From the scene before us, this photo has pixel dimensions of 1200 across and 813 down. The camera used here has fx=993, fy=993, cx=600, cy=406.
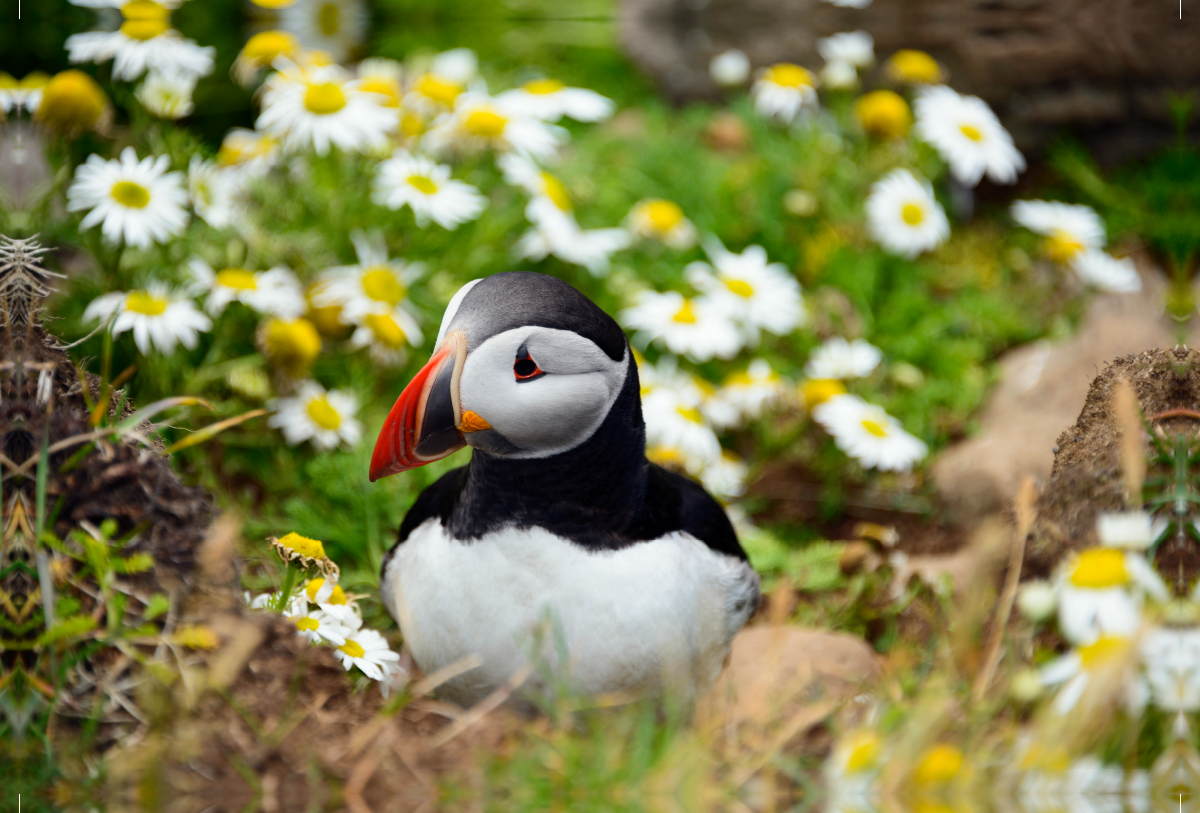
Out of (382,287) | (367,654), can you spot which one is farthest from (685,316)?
(367,654)

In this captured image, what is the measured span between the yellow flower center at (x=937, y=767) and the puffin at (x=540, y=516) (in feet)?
1.91

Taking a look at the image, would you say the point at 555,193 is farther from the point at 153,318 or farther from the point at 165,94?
the point at 153,318

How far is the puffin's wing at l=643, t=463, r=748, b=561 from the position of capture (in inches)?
101

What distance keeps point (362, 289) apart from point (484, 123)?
98cm

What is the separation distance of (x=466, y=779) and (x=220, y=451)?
85.5 inches

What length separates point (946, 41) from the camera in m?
5.88

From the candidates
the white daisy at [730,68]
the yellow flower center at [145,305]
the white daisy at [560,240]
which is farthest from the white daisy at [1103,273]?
the yellow flower center at [145,305]

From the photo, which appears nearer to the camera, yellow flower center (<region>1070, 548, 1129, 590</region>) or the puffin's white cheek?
yellow flower center (<region>1070, 548, 1129, 590</region>)

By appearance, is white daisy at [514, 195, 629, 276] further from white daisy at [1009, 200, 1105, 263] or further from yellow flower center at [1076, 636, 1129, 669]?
yellow flower center at [1076, 636, 1129, 669]

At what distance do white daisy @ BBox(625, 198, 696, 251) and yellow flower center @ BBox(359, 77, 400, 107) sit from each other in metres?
1.30

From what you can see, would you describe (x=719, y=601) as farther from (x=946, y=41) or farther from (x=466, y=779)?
(x=946, y=41)

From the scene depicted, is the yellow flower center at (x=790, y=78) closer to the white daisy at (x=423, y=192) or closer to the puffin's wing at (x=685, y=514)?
the white daisy at (x=423, y=192)

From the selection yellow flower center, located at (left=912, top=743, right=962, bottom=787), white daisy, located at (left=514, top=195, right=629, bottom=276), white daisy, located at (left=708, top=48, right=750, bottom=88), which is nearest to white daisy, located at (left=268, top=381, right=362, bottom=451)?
white daisy, located at (left=514, top=195, right=629, bottom=276)

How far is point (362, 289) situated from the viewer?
3.74 m
